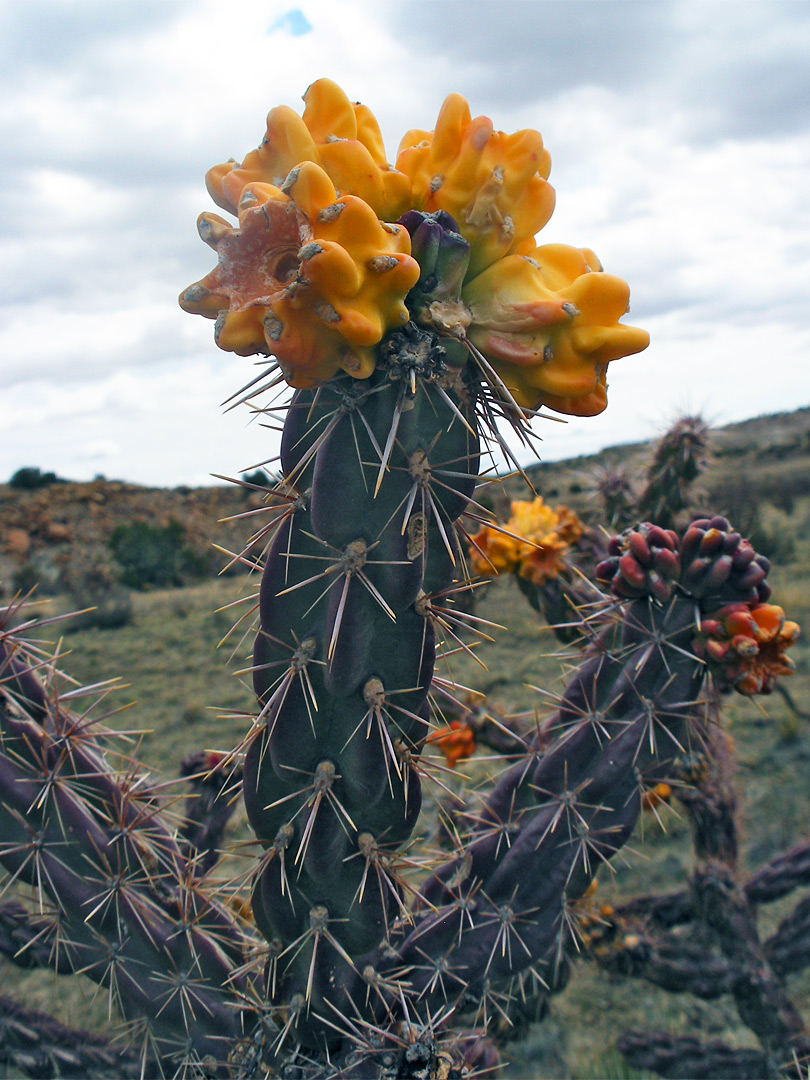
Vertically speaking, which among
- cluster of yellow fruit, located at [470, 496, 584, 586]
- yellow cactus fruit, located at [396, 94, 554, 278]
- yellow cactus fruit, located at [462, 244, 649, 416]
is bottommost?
cluster of yellow fruit, located at [470, 496, 584, 586]

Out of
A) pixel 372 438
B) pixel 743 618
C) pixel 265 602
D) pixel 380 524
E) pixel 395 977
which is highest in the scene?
pixel 372 438

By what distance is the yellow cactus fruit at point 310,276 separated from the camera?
1.18 metres

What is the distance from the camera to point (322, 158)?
4.39ft

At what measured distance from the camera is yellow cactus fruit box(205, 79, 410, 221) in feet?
4.33

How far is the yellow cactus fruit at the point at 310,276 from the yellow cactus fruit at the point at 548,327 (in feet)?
0.56

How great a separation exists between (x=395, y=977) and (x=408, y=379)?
1.43 meters

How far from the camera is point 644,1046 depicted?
3.40m

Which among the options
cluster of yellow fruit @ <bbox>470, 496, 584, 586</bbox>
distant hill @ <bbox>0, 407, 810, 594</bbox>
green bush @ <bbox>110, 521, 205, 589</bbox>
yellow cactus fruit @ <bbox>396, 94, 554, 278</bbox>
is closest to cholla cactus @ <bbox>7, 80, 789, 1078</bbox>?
yellow cactus fruit @ <bbox>396, 94, 554, 278</bbox>

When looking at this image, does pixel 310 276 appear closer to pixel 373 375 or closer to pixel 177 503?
pixel 373 375

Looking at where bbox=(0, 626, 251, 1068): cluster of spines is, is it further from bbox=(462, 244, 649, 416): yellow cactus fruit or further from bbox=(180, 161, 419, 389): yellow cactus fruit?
bbox=(462, 244, 649, 416): yellow cactus fruit

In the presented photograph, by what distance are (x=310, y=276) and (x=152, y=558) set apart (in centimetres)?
1616

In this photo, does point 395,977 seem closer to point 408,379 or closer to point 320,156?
point 408,379

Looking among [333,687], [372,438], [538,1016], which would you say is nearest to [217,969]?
[333,687]

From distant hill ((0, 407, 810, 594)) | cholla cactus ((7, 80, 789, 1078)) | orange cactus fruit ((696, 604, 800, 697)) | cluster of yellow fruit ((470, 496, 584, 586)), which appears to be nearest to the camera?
cholla cactus ((7, 80, 789, 1078))
